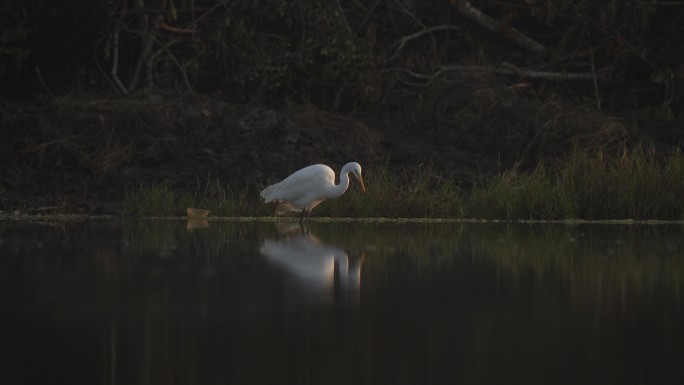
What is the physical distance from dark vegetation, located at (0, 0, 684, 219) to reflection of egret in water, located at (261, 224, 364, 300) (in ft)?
13.7

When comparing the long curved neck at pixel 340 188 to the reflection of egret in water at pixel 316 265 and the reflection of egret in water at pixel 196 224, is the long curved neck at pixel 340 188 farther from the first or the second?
the reflection of egret in water at pixel 316 265

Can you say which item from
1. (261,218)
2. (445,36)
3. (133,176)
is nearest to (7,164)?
(133,176)

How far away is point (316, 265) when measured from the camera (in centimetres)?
1027

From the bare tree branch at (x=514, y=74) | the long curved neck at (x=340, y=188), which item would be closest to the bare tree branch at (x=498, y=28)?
the bare tree branch at (x=514, y=74)

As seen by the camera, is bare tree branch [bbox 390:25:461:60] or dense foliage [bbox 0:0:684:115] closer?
dense foliage [bbox 0:0:684:115]

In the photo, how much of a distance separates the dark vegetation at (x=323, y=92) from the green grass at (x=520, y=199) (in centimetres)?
19

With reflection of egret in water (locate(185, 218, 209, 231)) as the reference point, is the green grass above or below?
above

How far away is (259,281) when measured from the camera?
905 cm

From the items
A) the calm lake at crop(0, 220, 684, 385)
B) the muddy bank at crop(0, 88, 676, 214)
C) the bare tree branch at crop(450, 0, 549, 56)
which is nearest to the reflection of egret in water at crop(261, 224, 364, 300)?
the calm lake at crop(0, 220, 684, 385)

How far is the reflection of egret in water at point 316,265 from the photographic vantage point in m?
8.88

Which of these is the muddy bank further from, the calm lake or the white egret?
the calm lake

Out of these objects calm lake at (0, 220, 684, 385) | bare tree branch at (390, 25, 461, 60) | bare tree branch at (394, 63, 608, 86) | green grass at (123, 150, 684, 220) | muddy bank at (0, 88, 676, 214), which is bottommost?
calm lake at (0, 220, 684, 385)

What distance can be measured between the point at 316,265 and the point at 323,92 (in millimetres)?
10734

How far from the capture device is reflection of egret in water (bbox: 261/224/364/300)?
8883 mm
